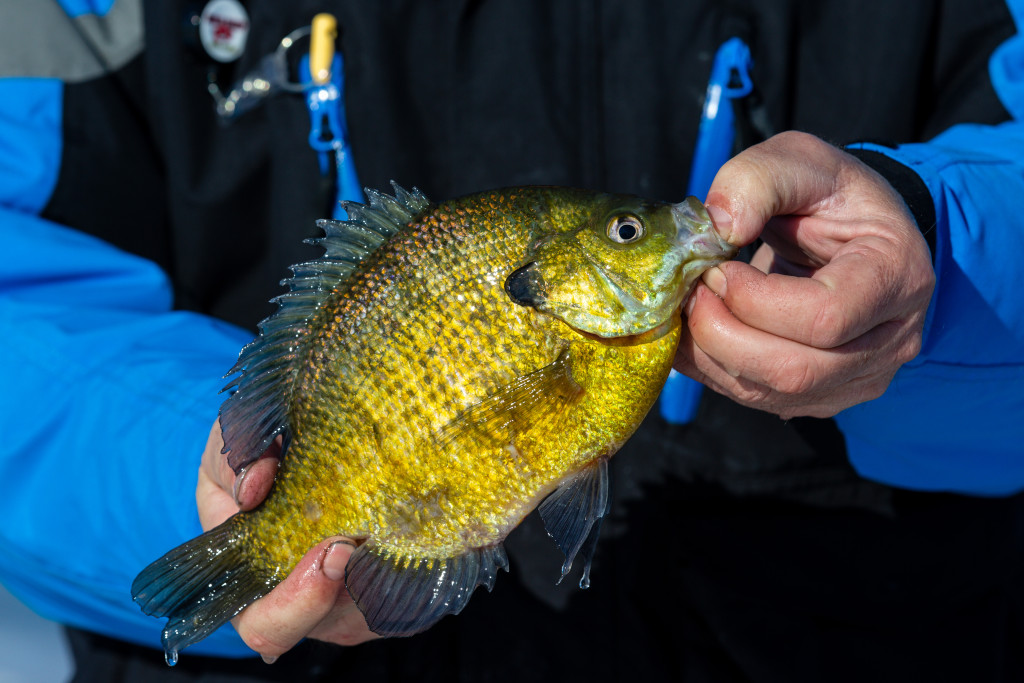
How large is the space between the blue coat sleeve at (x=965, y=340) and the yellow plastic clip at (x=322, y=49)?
1473 mm

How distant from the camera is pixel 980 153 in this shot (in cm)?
165

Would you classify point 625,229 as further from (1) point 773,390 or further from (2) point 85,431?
(2) point 85,431

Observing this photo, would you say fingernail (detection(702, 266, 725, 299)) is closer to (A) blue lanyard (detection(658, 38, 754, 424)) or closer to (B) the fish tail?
(A) blue lanyard (detection(658, 38, 754, 424))

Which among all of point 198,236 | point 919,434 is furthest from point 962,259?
point 198,236

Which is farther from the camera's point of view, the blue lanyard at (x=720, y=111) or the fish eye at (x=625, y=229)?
the blue lanyard at (x=720, y=111)

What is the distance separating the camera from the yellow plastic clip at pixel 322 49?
2033mm

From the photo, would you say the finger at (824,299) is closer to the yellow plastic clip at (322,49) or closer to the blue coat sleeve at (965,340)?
the blue coat sleeve at (965,340)

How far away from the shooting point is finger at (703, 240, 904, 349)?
1.03m

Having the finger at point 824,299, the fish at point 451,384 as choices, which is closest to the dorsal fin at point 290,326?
the fish at point 451,384

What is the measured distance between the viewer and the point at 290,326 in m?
1.35

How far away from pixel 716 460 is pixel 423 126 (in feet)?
4.46

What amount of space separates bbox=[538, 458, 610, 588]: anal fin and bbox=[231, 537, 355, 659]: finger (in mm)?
393

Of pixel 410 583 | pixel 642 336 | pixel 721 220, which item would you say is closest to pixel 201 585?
pixel 410 583

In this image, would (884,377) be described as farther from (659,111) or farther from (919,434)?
(659,111)
